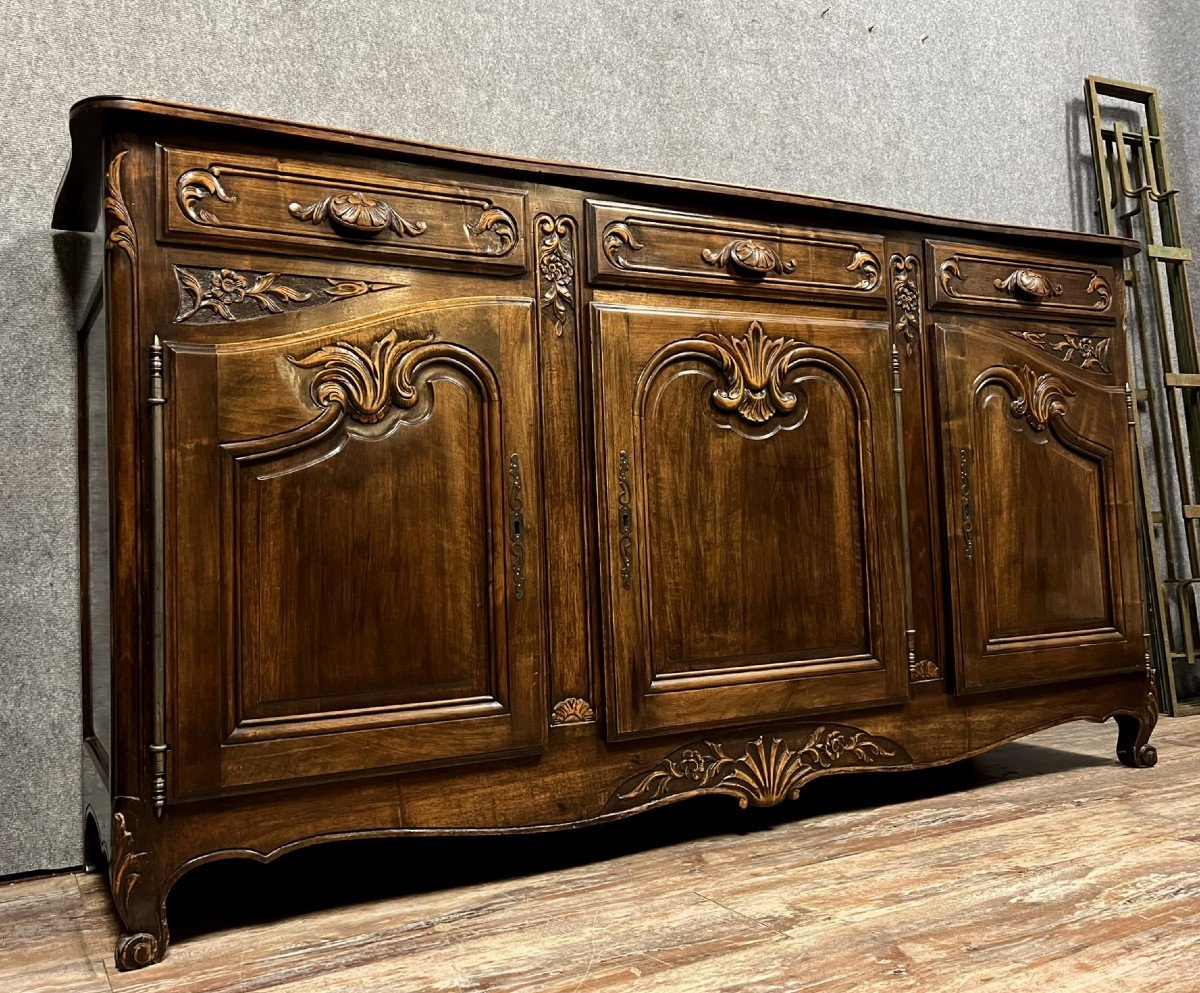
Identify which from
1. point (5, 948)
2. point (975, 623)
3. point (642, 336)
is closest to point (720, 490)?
point (642, 336)

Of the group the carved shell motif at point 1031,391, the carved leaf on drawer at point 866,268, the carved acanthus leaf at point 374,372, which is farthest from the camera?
the carved shell motif at point 1031,391

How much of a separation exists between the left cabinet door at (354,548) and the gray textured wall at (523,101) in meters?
0.51

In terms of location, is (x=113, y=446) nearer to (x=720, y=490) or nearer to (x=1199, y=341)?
(x=720, y=490)

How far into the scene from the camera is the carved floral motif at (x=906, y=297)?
1.64 m

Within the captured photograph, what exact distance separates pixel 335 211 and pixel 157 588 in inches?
19.7

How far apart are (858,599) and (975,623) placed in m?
0.24

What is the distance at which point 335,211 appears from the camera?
4.08 ft

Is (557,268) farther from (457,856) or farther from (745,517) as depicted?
(457,856)

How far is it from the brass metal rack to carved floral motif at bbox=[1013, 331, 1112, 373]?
69cm

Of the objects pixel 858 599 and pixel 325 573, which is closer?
pixel 325 573

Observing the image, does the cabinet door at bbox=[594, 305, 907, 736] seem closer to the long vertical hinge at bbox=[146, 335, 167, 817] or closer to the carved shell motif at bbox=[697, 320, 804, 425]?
the carved shell motif at bbox=[697, 320, 804, 425]

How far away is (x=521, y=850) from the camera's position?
1.50m

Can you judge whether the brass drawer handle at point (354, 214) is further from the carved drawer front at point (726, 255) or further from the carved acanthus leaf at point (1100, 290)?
the carved acanthus leaf at point (1100, 290)

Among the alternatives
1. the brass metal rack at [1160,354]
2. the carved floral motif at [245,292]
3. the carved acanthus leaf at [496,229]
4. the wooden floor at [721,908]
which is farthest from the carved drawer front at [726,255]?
the brass metal rack at [1160,354]
